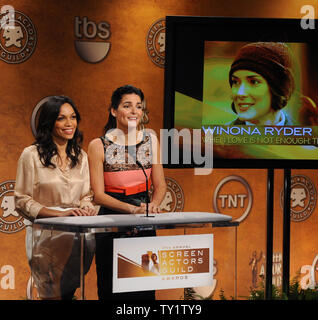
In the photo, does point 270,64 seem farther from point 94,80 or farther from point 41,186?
point 41,186

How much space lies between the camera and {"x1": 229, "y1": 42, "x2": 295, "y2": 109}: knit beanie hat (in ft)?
12.6

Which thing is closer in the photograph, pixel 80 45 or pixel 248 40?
pixel 248 40

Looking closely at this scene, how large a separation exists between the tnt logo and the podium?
1.68 metres

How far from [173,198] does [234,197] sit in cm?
54

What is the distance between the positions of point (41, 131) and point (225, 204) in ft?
6.86

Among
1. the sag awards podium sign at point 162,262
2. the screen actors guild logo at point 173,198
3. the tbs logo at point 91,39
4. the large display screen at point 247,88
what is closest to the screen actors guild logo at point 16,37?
the tbs logo at point 91,39

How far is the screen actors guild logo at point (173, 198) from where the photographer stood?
14.9 ft

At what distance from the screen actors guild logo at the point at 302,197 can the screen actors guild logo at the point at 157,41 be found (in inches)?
63.4

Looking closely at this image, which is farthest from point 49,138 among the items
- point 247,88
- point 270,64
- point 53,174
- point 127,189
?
point 270,64

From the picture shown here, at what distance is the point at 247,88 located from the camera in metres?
3.85

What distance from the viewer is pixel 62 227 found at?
104 inches

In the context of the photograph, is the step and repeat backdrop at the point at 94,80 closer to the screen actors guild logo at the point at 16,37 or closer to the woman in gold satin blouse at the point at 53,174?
the screen actors guild logo at the point at 16,37
